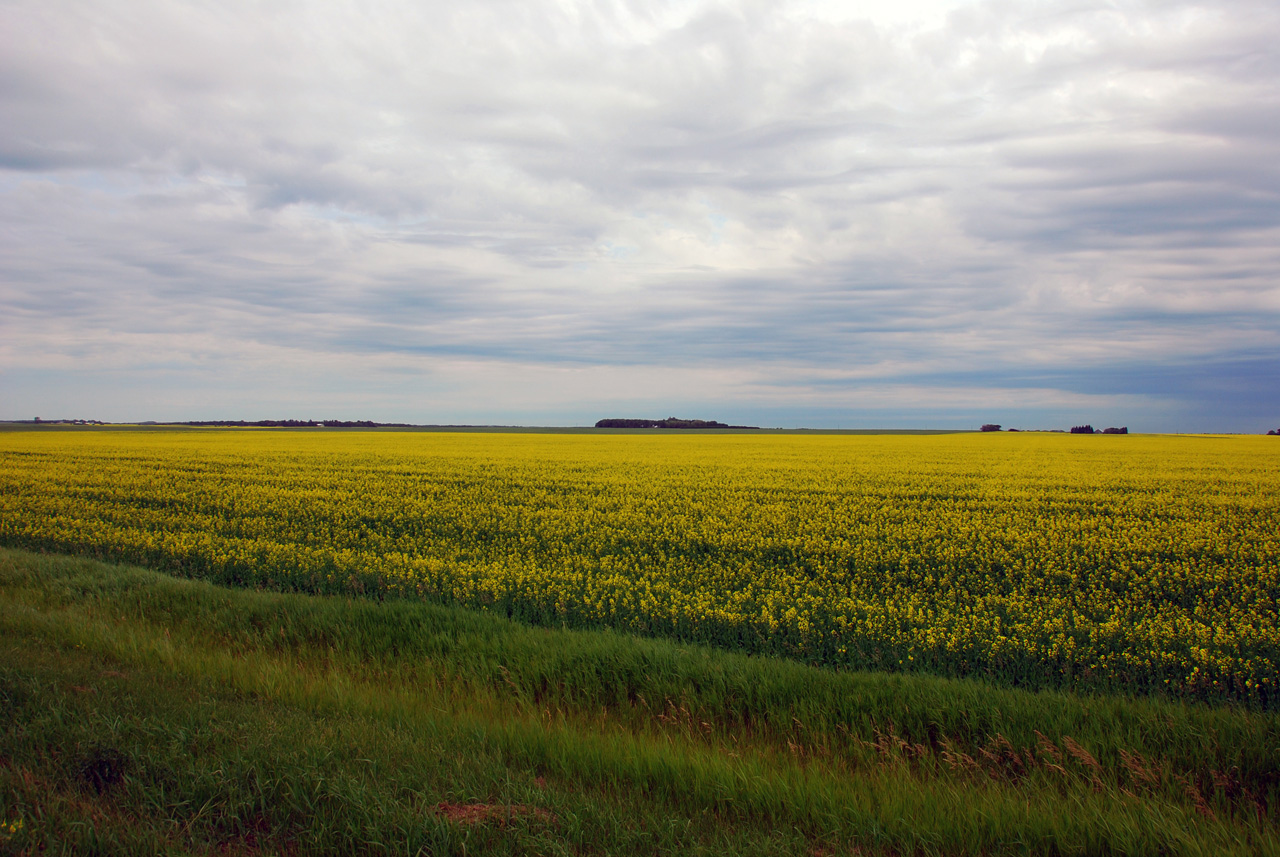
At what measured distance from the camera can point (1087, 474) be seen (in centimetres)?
2227

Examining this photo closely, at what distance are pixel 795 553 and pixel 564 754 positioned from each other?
7.40 m

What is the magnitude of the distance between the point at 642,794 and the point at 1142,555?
35.8 feet

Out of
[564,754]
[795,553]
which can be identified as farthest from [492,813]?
[795,553]

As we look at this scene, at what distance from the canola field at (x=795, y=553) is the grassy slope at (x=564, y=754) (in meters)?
1.35

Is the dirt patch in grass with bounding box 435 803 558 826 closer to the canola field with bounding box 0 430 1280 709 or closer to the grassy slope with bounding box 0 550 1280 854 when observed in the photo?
the grassy slope with bounding box 0 550 1280 854

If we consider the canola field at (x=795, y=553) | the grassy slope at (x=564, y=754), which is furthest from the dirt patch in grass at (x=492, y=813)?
the canola field at (x=795, y=553)

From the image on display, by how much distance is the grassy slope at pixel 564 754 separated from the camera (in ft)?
10.7

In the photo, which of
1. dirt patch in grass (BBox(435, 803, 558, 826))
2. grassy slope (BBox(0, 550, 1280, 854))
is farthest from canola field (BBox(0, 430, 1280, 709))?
dirt patch in grass (BBox(435, 803, 558, 826))

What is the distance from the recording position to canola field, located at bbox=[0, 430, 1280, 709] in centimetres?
699

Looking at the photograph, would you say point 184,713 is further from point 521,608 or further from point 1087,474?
point 1087,474

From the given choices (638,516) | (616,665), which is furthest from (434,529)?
(616,665)

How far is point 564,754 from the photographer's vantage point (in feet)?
13.6

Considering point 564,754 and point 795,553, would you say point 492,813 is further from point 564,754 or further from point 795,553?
point 795,553

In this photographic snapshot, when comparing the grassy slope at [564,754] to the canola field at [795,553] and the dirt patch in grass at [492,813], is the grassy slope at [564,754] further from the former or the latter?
the canola field at [795,553]
